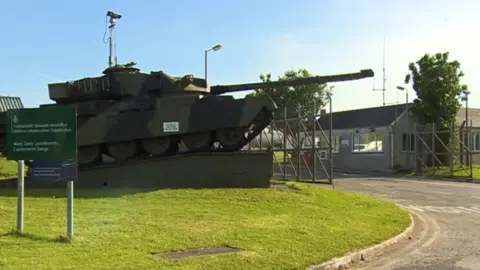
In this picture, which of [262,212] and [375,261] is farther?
[262,212]

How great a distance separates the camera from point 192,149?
690 inches

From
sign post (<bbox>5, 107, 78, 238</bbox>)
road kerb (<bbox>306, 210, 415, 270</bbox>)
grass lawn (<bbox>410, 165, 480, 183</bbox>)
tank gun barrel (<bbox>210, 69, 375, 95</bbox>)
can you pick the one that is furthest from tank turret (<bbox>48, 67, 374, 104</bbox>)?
grass lawn (<bbox>410, 165, 480, 183</bbox>)

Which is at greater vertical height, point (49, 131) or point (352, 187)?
point (49, 131)

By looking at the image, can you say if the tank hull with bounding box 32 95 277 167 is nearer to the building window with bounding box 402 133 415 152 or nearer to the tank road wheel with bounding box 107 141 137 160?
the tank road wheel with bounding box 107 141 137 160

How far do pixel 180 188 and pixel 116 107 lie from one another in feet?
10.2

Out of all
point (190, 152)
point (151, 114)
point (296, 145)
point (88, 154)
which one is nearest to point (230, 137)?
point (190, 152)

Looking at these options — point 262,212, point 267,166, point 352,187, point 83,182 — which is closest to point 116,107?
point 83,182

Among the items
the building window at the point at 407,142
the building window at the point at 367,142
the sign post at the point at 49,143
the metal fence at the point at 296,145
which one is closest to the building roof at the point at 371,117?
the building window at the point at 367,142

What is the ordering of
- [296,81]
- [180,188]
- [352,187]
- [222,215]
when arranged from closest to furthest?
[222,215] < [180,188] < [296,81] < [352,187]

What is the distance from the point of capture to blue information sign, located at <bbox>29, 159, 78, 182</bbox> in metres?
9.38

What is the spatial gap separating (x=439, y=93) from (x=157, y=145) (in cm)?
2442

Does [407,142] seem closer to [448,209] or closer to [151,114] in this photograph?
[448,209]

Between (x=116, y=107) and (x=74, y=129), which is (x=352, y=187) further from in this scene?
(x=74, y=129)

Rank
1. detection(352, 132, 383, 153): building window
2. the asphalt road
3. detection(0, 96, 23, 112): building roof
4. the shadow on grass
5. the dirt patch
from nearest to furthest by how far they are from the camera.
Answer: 1. the dirt patch
2. the shadow on grass
3. the asphalt road
4. detection(0, 96, 23, 112): building roof
5. detection(352, 132, 383, 153): building window
